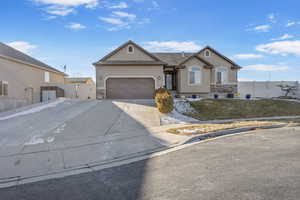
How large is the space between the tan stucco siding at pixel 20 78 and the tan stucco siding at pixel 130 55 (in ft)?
31.5

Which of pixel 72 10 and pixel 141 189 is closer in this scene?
pixel 141 189

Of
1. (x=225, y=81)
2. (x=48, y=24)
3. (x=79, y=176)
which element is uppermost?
(x=48, y=24)

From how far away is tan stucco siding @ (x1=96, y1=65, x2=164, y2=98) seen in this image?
21.1 meters

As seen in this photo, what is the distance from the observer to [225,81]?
24906 mm

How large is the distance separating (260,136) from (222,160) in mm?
4333

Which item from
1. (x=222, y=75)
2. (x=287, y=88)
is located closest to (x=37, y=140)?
(x=222, y=75)

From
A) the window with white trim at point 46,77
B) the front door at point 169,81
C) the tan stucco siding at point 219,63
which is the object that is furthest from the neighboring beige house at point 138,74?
the window with white trim at point 46,77

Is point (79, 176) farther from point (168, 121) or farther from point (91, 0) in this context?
point (91, 0)

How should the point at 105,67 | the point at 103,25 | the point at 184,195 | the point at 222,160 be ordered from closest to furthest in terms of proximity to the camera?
the point at 184,195, the point at 222,160, the point at 103,25, the point at 105,67

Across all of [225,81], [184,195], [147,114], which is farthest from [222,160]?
[225,81]

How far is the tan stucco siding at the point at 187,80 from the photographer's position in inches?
919

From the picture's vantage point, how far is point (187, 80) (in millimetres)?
23438

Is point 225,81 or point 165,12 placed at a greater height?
point 165,12

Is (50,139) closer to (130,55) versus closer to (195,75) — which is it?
(130,55)
